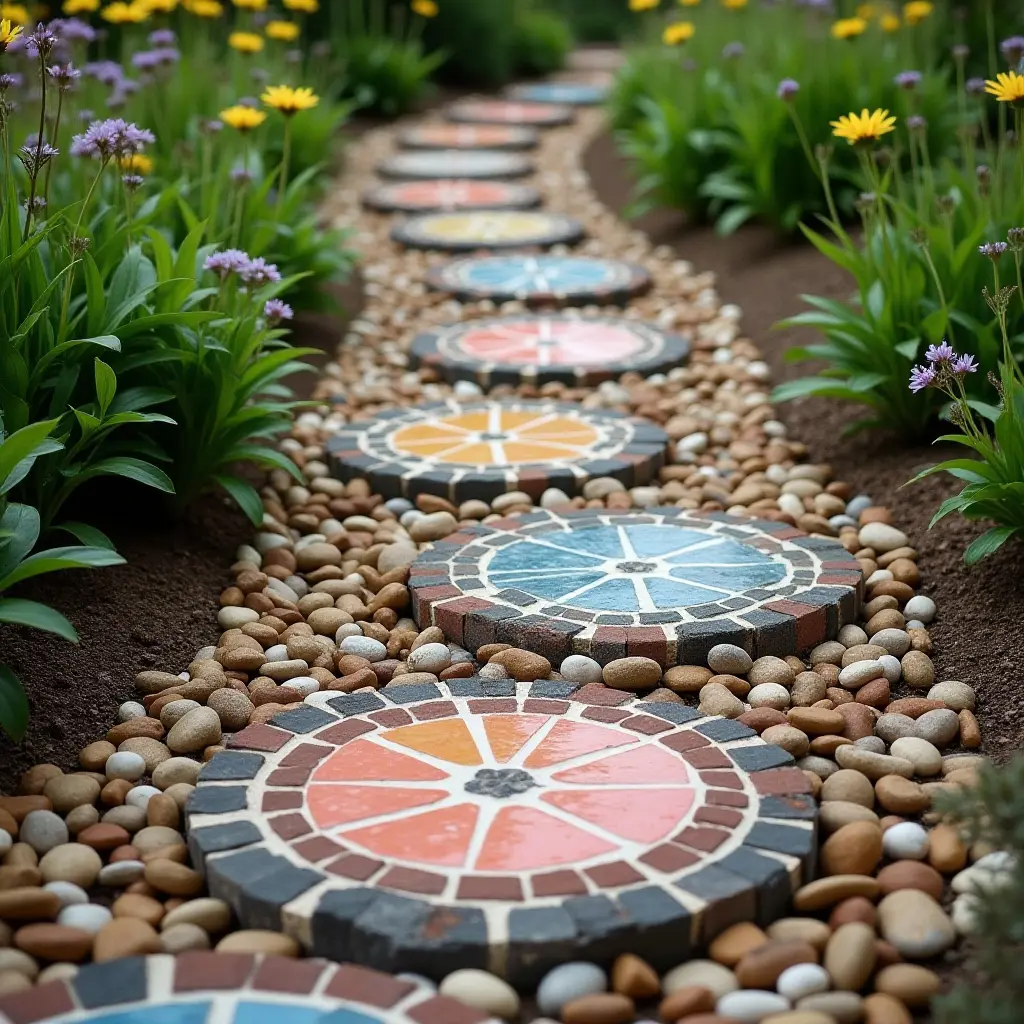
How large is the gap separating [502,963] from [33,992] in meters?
0.63

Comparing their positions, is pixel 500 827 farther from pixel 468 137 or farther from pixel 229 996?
pixel 468 137

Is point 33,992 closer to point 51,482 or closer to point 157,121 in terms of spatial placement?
point 51,482

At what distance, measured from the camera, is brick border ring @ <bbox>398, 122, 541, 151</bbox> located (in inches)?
387

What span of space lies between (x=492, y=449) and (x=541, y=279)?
2.20 m

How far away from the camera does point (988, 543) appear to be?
2.96 m

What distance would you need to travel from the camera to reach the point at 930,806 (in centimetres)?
239

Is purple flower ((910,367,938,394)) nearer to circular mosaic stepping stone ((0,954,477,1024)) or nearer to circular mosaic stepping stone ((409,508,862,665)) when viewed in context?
circular mosaic stepping stone ((409,508,862,665))

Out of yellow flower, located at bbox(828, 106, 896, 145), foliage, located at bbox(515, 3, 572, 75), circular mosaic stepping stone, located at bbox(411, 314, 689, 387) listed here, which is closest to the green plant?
yellow flower, located at bbox(828, 106, 896, 145)

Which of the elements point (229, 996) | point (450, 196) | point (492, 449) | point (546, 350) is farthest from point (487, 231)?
point (229, 996)

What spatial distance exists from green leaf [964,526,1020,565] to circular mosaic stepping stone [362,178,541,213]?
207 inches

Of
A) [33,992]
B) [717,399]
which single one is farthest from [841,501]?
[33,992]

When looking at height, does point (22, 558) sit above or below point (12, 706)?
above

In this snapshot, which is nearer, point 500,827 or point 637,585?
point 500,827

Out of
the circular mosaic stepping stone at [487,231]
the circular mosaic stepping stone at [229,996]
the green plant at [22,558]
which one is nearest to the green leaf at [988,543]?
the circular mosaic stepping stone at [229,996]
